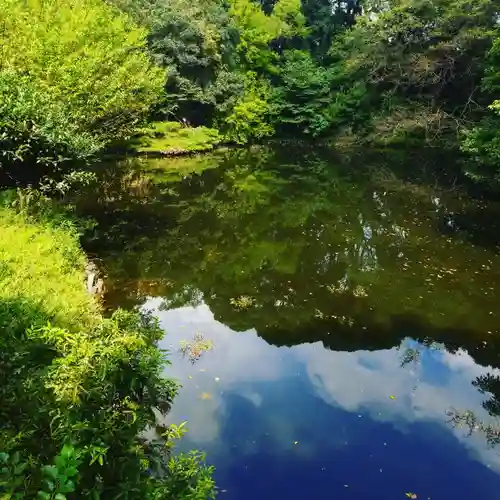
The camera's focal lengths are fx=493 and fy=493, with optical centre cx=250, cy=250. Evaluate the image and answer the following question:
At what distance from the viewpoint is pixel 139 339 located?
12.2 ft

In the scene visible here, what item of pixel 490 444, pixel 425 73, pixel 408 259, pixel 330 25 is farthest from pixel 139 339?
pixel 330 25

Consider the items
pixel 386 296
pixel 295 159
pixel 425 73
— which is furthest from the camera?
pixel 295 159

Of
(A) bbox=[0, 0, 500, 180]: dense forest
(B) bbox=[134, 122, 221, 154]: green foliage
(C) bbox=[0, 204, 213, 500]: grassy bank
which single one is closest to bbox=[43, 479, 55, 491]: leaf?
(C) bbox=[0, 204, 213, 500]: grassy bank

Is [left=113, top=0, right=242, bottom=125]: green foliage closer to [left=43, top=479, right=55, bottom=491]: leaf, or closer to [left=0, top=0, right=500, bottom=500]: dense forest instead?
[left=0, top=0, right=500, bottom=500]: dense forest

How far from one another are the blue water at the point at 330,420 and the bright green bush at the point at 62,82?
5.15 metres

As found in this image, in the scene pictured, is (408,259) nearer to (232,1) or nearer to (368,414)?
(368,414)

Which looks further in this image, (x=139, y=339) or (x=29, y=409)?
(x=139, y=339)

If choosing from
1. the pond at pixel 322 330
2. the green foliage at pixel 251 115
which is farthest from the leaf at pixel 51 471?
the green foliage at pixel 251 115

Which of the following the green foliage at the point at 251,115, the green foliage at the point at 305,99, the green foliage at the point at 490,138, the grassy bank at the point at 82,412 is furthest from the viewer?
the green foliage at the point at 305,99

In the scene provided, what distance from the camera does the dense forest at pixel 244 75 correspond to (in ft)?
47.6

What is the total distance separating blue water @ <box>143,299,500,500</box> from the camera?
648cm

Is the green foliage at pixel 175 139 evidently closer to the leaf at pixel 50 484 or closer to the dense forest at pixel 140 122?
the dense forest at pixel 140 122

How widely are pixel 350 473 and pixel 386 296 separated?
20.7ft

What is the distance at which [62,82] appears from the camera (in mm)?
14617
